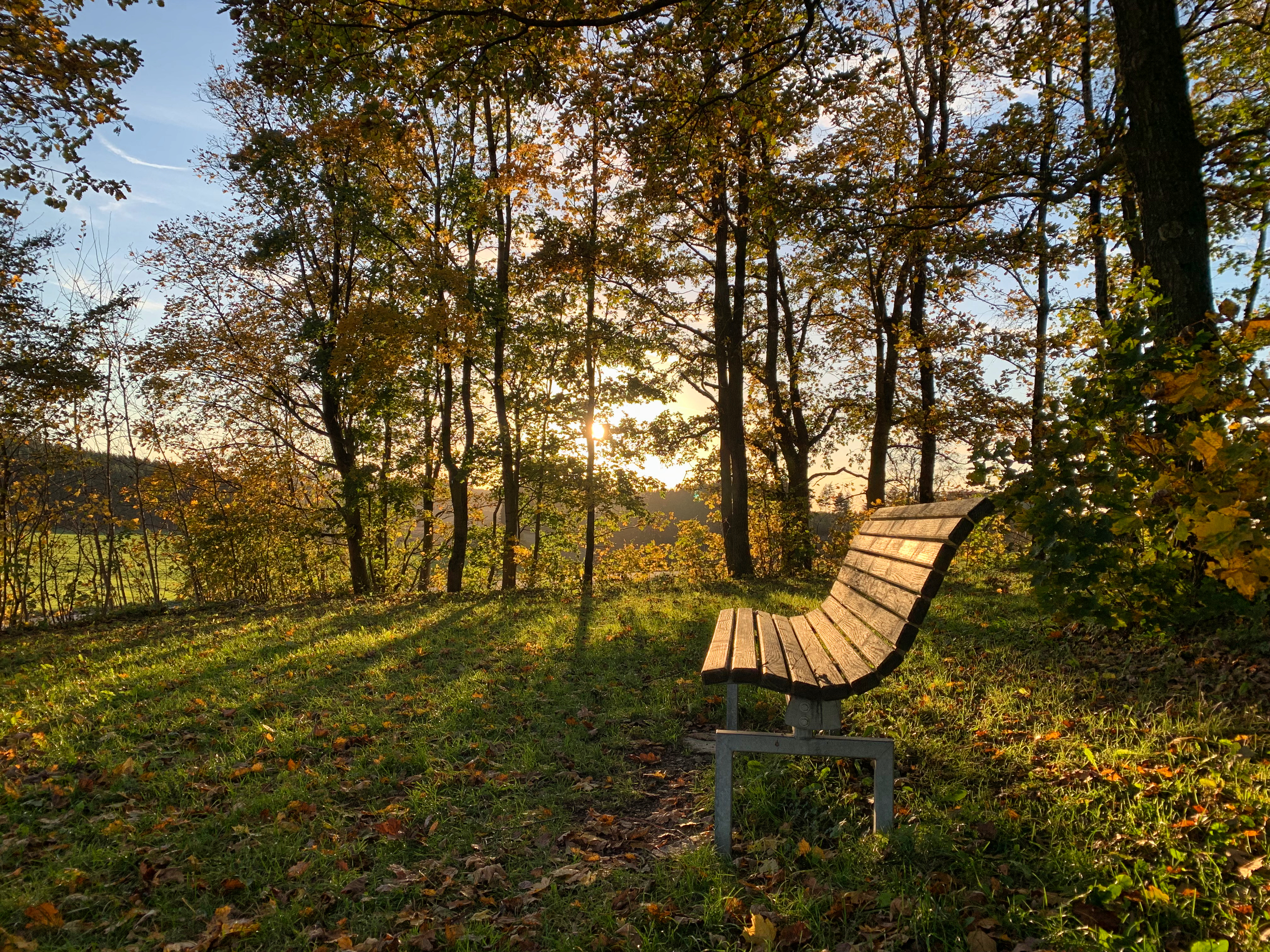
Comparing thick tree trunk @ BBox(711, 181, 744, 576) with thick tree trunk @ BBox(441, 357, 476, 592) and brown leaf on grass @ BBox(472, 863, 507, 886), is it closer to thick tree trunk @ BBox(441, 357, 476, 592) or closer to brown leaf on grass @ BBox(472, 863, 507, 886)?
thick tree trunk @ BBox(441, 357, 476, 592)

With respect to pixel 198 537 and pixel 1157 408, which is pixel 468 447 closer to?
pixel 198 537

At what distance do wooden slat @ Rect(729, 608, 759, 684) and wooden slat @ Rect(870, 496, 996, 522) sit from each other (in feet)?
3.17

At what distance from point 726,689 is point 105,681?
5516 mm

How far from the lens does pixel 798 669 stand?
8.73 feet

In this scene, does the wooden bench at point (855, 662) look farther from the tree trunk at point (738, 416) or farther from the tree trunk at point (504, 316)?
the tree trunk at point (504, 316)

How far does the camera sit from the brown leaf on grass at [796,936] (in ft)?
6.87

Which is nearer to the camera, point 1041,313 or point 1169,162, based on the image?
point 1169,162

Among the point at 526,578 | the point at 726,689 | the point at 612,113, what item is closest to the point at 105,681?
the point at 726,689

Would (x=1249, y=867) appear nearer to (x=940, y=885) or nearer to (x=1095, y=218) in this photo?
(x=940, y=885)

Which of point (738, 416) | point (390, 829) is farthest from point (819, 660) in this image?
point (738, 416)

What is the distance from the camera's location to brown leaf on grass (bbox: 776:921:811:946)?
2094 millimetres

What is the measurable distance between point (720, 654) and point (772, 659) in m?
0.23

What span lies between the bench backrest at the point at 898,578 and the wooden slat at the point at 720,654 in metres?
0.49

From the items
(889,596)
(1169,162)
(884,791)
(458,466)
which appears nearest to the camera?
(884,791)
